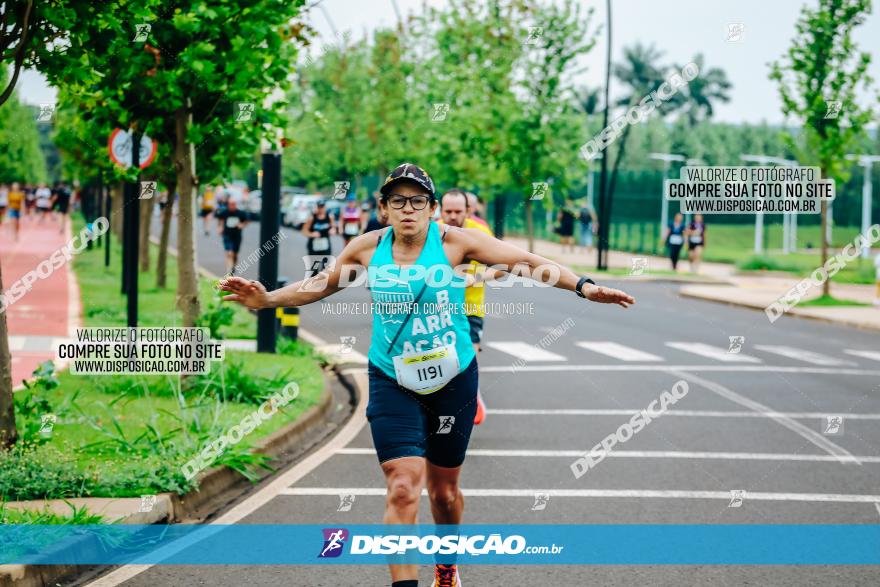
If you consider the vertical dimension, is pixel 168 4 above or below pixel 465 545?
above

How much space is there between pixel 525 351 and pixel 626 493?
9.00 m

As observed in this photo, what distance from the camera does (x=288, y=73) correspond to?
12289 millimetres

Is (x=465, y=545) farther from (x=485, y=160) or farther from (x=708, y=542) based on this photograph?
(x=485, y=160)

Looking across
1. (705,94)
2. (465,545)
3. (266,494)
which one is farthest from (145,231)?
(705,94)

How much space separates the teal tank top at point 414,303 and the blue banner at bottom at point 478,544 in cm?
108

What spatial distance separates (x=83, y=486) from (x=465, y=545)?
2358 millimetres

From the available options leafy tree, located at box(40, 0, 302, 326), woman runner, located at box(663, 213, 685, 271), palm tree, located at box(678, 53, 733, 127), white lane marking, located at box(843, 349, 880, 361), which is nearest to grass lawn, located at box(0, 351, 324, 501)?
leafy tree, located at box(40, 0, 302, 326)

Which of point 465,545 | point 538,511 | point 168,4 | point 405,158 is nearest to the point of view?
point 465,545

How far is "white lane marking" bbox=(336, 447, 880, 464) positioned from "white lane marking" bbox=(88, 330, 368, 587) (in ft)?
1.05

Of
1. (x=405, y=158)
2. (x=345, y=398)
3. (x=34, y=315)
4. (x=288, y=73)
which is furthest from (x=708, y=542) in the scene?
(x=405, y=158)

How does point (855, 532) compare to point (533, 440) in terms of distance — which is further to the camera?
point (533, 440)

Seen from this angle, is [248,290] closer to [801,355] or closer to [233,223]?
[801,355]

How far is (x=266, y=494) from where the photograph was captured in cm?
799

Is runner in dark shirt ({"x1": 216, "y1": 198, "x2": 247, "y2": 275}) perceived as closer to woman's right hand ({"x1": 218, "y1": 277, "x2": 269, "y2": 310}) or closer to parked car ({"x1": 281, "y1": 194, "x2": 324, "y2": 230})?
woman's right hand ({"x1": 218, "y1": 277, "x2": 269, "y2": 310})
